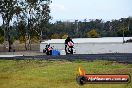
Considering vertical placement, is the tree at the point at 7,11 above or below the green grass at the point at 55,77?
above

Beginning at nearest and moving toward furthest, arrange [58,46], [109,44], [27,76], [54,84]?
1. [54,84]
2. [27,76]
3. [109,44]
4. [58,46]

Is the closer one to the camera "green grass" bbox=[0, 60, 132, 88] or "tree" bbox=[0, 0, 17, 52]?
"green grass" bbox=[0, 60, 132, 88]

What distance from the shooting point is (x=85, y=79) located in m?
8.16

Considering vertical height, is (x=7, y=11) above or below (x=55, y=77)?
above

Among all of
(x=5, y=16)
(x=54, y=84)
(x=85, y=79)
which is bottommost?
(x=54, y=84)

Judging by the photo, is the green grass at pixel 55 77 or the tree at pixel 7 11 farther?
the tree at pixel 7 11

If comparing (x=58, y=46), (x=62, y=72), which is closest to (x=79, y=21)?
(x=58, y=46)

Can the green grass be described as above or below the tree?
below

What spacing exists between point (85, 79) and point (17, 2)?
7051 centimetres

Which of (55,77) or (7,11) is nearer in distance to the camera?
(55,77)

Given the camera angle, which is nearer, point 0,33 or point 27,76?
point 27,76

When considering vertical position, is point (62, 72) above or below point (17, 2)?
below

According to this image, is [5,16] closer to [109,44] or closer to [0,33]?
[0,33]

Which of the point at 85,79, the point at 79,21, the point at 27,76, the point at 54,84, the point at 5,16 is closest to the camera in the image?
the point at 85,79
